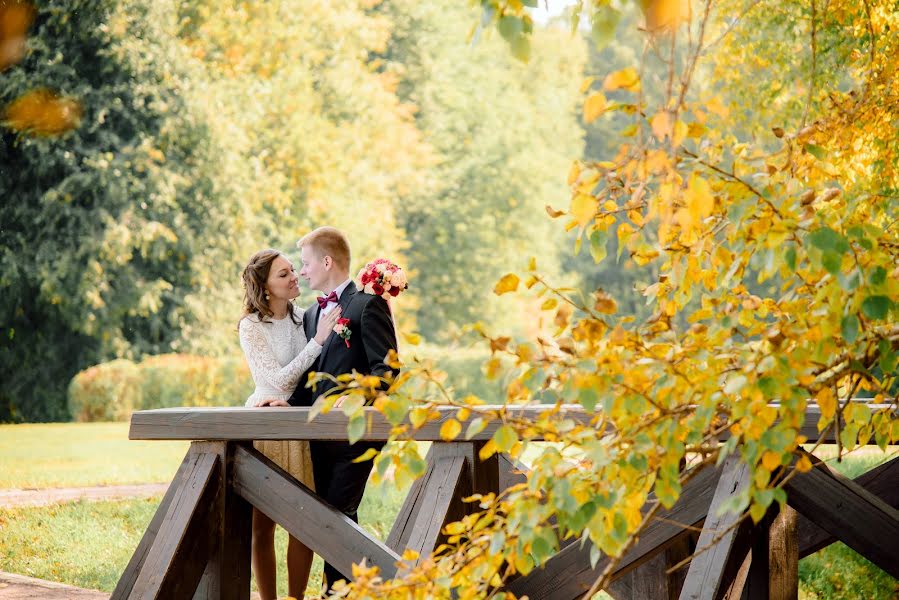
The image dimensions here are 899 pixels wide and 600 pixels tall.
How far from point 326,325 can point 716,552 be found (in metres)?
1.94

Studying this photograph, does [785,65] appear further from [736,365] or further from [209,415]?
[736,365]

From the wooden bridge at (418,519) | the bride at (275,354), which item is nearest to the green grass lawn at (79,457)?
the bride at (275,354)

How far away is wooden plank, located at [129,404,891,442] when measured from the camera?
3859 millimetres

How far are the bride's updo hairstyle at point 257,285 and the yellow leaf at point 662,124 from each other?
303 cm

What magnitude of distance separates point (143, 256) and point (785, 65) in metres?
12.2

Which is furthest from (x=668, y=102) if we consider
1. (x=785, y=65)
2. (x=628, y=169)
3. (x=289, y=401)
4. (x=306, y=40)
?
(x=306, y=40)

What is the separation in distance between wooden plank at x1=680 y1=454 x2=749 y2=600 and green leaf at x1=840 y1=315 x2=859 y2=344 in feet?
4.64

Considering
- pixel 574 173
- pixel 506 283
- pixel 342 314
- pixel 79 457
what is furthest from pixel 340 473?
pixel 79 457

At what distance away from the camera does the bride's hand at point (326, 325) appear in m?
4.60

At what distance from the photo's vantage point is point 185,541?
4.06m

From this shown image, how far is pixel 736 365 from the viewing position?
2.30 m

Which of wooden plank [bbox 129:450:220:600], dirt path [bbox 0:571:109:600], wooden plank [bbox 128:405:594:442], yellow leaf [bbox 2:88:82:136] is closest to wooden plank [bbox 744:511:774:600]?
wooden plank [bbox 128:405:594:442]

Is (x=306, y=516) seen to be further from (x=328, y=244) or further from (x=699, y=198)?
(x=699, y=198)

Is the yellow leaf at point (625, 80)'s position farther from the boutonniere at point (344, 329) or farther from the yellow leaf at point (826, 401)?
the boutonniere at point (344, 329)
